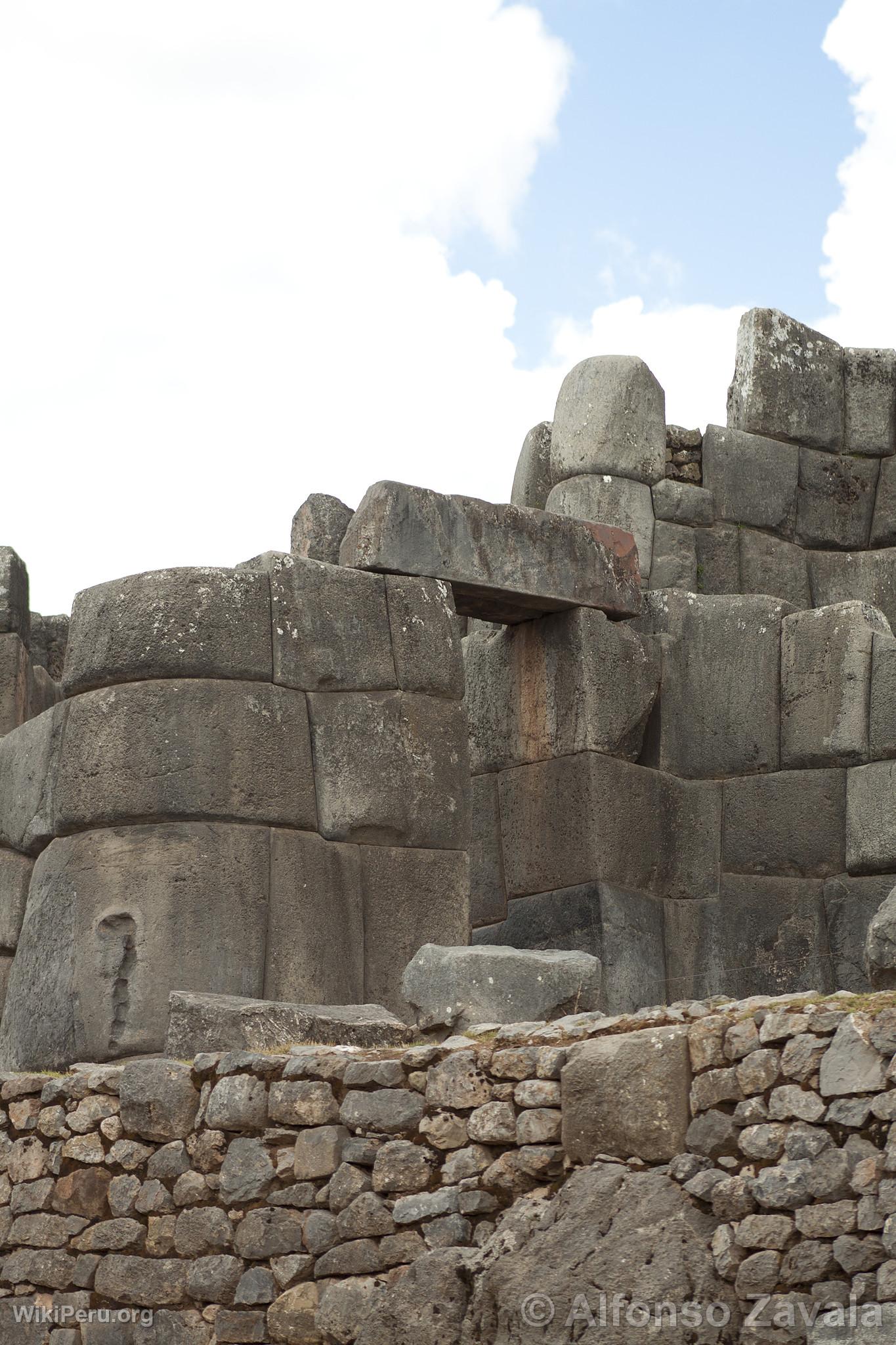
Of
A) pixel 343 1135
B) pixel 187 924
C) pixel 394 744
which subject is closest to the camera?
pixel 343 1135

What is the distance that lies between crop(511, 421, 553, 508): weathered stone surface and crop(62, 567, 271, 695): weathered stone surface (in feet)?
15.1

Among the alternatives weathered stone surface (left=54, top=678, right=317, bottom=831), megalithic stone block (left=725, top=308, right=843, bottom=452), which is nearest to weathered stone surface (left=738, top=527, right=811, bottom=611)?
megalithic stone block (left=725, top=308, right=843, bottom=452)

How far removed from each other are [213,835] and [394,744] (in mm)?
1180

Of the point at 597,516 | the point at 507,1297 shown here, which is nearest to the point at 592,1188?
the point at 507,1297

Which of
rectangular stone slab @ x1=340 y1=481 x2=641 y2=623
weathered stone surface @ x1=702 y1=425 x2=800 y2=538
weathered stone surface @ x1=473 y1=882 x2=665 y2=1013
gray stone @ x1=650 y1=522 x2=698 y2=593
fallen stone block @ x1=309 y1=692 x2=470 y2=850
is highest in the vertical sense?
weathered stone surface @ x1=702 y1=425 x2=800 y2=538

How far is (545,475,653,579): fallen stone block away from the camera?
14.2m

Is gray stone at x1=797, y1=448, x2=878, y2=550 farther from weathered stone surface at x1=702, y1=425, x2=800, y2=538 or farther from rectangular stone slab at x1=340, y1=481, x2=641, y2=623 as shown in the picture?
rectangular stone slab at x1=340, y1=481, x2=641, y2=623

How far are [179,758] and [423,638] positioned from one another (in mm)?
→ 1668

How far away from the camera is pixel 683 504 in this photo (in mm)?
14508

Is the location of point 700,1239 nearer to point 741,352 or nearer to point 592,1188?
point 592,1188

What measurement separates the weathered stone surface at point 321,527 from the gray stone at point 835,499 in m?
4.20

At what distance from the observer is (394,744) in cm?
1092

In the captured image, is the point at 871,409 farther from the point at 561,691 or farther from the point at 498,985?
the point at 498,985

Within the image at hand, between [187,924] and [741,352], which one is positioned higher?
[741,352]
